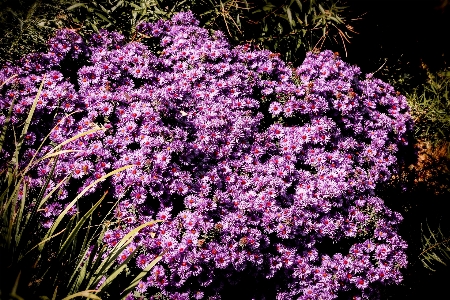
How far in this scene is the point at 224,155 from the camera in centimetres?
238

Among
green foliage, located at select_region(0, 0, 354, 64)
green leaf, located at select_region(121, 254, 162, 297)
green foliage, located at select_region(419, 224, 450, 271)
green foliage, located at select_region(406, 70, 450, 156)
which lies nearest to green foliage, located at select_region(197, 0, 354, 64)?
green foliage, located at select_region(0, 0, 354, 64)

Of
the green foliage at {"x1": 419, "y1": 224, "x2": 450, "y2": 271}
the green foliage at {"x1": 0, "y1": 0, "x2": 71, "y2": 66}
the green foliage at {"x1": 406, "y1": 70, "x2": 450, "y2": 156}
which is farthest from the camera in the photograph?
the green foliage at {"x1": 406, "y1": 70, "x2": 450, "y2": 156}

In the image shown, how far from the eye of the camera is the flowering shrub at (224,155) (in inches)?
83.5

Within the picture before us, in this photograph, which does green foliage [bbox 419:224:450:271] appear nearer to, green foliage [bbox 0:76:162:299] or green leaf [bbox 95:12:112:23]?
green foliage [bbox 0:76:162:299]

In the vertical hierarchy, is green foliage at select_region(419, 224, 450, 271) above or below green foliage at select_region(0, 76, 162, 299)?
below

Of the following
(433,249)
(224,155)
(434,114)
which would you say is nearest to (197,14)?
(224,155)

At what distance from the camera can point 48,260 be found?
1.96 meters

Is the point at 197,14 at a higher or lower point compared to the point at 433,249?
higher

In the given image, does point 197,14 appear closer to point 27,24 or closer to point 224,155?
point 27,24

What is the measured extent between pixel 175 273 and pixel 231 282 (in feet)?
1.30

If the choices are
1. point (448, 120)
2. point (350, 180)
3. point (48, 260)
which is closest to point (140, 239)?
point (48, 260)

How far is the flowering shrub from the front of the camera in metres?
2.12

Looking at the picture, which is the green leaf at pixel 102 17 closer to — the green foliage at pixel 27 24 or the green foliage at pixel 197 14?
the green foliage at pixel 197 14

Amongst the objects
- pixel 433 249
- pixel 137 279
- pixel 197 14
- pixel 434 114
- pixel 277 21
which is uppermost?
pixel 197 14
